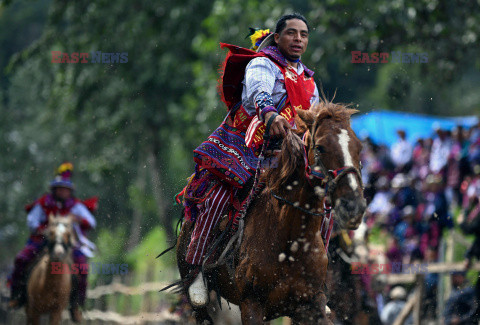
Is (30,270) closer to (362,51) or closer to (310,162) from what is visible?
(362,51)

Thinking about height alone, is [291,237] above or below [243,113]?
below

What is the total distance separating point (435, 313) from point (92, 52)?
416 inches

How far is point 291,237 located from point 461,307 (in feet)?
14.5

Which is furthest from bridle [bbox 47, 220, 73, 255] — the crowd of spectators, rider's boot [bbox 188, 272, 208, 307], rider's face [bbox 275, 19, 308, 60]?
rider's face [bbox 275, 19, 308, 60]

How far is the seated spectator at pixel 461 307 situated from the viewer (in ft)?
29.2

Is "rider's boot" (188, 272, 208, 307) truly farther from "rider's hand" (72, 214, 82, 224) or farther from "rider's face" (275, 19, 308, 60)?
"rider's hand" (72, 214, 82, 224)

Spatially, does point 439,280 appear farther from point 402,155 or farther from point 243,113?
point 243,113

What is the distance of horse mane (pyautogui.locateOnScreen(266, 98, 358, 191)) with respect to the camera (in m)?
5.21

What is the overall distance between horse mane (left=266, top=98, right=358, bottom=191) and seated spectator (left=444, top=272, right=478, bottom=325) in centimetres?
447

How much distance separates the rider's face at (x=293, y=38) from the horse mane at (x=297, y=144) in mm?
728

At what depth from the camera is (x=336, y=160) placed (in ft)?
16.2

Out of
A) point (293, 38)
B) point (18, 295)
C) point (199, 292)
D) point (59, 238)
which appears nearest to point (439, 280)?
point (199, 292)

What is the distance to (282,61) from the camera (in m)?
5.95

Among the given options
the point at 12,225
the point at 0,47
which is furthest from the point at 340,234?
the point at 0,47
